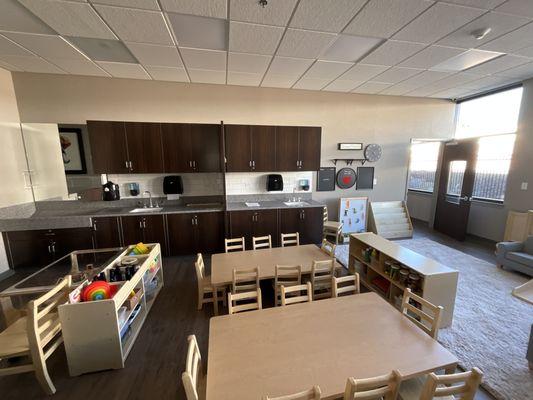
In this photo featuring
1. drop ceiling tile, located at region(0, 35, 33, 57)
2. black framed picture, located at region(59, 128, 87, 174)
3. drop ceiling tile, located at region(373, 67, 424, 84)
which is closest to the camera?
drop ceiling tile, located at region(0, 35, 33, 57)

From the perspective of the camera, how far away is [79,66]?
11.6ft

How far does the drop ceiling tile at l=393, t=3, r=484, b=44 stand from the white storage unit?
3.55 metres

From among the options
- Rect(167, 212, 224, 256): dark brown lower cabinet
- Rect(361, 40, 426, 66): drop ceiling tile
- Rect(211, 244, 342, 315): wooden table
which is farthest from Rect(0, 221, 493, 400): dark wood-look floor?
Rect(361, 40, 426, 66): drop ceiling tile

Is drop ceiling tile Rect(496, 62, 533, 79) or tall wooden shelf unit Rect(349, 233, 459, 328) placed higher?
drop ceiling tile Rect(496, 62, 533, 79)

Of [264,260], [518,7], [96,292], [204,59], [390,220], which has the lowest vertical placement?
[390,220]

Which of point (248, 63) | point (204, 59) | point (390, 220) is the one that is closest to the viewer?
point (204, 59)

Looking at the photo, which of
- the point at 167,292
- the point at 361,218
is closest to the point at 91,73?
the point at 167,292

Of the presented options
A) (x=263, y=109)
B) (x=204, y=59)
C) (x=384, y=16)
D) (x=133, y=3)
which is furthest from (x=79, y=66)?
(x=384, y=16)

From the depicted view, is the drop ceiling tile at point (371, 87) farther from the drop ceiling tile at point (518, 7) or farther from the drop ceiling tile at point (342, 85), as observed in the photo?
the drop ceiling tile at point (518, 7)

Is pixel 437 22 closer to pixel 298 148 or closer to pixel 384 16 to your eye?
pixel 384 16

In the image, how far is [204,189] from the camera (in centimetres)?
469

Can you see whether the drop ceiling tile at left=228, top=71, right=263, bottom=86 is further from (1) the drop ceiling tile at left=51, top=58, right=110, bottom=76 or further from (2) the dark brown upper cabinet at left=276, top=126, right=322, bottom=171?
(1) the drop ceiling tile at left=51, top=58, right=110, bottom=76

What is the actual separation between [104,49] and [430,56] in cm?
443

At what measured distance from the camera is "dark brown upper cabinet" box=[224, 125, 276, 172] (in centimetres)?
434
